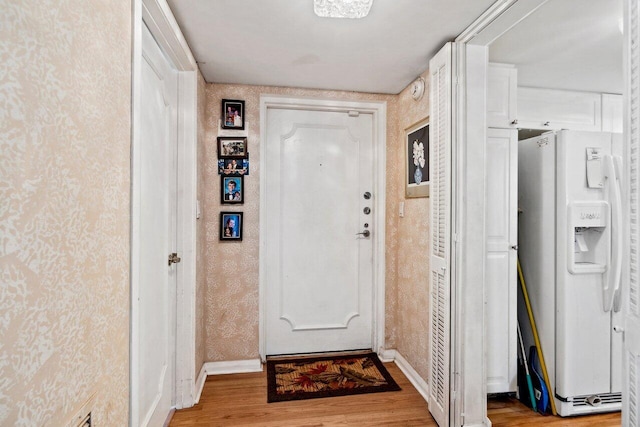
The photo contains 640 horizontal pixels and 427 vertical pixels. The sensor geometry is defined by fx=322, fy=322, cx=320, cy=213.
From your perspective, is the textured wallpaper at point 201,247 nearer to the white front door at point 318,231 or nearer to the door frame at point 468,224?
the white front door at point 318,231

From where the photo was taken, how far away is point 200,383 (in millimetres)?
2309

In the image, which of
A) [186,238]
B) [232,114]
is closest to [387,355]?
[186,238]

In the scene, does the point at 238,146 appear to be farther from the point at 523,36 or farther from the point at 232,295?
the point at 523,36

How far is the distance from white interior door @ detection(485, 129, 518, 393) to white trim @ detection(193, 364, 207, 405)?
1959mm

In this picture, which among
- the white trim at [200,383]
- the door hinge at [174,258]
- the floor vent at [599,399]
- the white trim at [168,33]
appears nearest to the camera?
the white trim at [168,33]

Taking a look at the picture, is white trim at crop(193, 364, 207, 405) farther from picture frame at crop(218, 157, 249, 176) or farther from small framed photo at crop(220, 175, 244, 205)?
picture frame at crop(218, 157, 249, 176)

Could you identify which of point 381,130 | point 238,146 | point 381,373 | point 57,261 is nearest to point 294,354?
point 381,373

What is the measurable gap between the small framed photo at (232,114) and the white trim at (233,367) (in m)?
1.88

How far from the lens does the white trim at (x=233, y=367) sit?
8.34 ft

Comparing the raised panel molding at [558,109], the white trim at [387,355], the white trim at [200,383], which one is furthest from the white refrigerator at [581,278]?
the white trim at [200,383]

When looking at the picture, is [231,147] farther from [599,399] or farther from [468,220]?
[599,399]

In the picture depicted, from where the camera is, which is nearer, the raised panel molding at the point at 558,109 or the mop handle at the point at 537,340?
the mop handle at the point at 537,340

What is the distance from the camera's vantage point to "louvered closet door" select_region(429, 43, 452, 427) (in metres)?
1.86

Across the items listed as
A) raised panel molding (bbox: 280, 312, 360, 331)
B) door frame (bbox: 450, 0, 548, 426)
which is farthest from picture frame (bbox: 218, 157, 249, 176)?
door frame (bbox: 450, 0, 548, 426)
